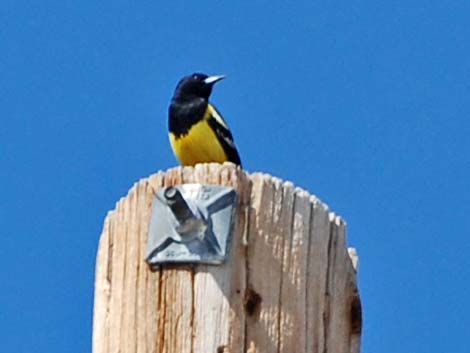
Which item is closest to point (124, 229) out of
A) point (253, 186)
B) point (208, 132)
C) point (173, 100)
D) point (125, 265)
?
point (125, 265)

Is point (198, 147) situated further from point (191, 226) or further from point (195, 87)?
point (191, 226)

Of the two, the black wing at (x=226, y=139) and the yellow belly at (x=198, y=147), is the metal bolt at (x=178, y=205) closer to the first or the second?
the black wing at (x=226, y=139)

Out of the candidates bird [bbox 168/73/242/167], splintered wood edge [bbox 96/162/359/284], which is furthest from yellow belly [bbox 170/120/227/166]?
splintered wood edge [bbox 96/162/359/284]

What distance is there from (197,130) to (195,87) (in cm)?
87

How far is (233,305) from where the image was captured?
3771mm

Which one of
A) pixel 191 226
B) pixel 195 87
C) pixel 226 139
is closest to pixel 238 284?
pixel 191 226

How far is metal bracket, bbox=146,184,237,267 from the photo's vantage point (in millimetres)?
3812

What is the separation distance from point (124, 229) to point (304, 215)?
0.49 m

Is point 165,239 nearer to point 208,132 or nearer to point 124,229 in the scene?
point 124,229

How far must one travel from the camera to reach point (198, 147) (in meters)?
9.06

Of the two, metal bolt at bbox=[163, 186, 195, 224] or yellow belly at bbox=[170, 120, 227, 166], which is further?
yellow belly at bbox=[170, 120, 227, 166]

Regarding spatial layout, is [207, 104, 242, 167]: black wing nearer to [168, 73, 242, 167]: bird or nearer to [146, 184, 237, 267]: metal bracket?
[168, 73, 242, 167]: bird

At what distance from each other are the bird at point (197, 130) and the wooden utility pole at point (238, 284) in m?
4.76

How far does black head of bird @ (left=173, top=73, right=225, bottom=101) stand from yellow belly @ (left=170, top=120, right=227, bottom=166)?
735mm
